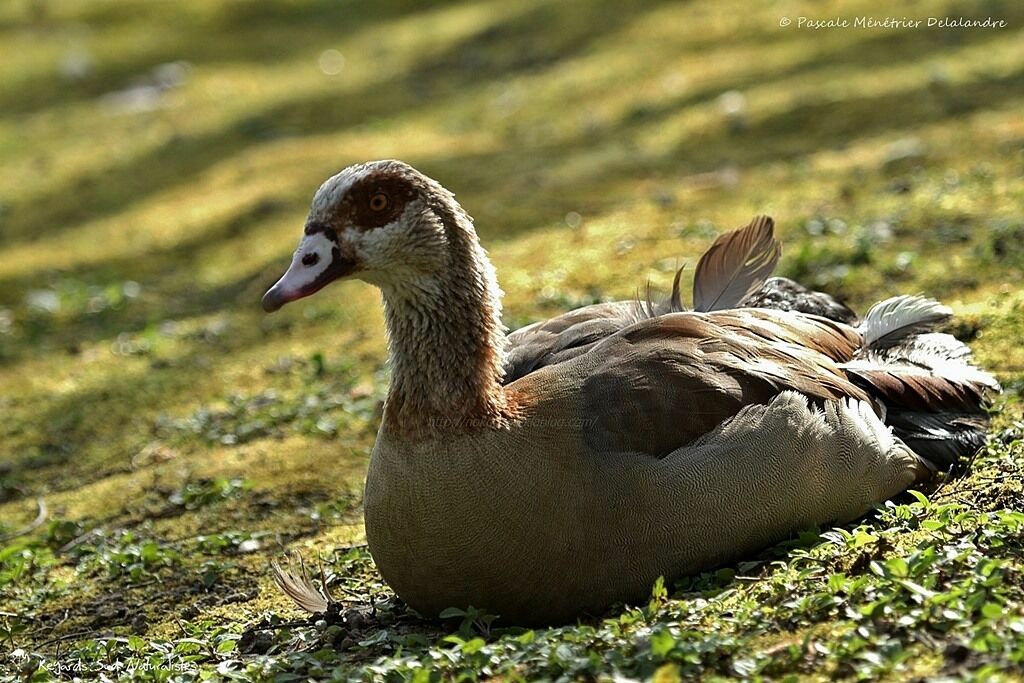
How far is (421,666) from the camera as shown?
13.7ft

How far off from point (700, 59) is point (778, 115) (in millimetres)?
2669

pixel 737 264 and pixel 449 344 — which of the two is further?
pixel 737 264

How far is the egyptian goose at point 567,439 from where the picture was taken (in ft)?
15.6

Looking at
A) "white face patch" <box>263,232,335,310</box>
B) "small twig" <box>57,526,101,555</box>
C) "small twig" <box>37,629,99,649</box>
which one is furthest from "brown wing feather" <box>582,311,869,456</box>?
"small twig" <box>57,526,101,555</box>

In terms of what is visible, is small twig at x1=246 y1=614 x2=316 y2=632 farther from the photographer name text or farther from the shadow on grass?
the photographer name text

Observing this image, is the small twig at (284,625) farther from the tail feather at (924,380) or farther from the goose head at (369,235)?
the tail feather at (924,380)

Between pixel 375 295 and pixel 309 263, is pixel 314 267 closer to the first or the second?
pixel 309 263

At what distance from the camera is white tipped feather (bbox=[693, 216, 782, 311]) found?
20.5 ft

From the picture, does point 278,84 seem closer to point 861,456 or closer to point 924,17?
point 924,17

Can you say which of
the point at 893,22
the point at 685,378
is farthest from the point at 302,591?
the point at 893,22

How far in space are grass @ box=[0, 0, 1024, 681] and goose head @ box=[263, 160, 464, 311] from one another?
50.5 inches

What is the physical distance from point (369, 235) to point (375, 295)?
188 inches

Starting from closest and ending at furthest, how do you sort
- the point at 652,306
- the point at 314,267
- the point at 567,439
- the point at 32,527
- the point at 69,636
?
1. the point at 567,439
2. the point at 314,267
3. the point at 69,636
4. the point at 652,306
5. the point at 32,527

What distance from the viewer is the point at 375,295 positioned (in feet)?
32.0
